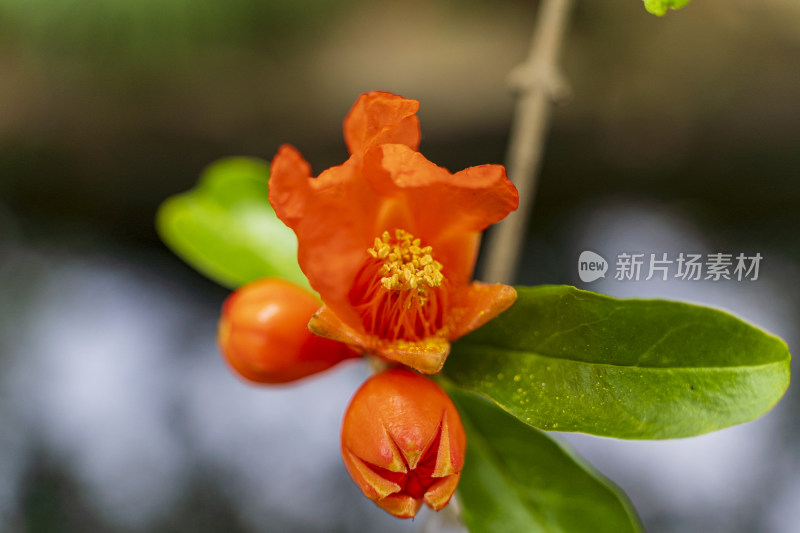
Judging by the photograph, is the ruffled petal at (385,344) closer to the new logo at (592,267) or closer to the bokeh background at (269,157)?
the new logo at (592,267)

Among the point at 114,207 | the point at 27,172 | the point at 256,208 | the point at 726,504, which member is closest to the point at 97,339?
the point at 114,207

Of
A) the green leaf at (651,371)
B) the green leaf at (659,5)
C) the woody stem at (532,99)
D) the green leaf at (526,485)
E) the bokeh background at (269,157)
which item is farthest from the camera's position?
the bokeh background at (269,157)

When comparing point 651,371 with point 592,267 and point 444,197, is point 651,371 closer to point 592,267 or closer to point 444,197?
point 592,267

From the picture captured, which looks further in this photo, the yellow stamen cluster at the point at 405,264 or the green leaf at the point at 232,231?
the green leaf at the point at 232,231

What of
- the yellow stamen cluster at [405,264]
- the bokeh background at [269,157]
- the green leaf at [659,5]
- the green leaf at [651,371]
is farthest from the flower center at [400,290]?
the bokeh background at [269,157]

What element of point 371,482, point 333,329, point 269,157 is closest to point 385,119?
point 333,329

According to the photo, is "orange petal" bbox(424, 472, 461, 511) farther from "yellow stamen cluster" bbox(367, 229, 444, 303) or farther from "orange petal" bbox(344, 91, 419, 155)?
"orange petal" bbox(344, 91, 419, 155)

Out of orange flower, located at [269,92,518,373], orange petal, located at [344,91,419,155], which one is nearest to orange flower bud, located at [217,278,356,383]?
orange flower, located at [269,92,518,373]

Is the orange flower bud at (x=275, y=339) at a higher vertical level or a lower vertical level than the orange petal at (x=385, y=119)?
lower
